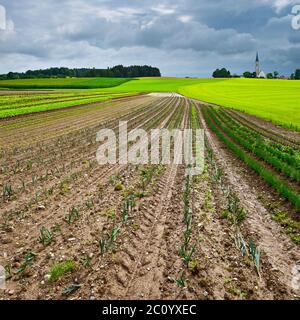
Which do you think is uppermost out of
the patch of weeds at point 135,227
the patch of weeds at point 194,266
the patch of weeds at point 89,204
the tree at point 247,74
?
the tree at point 247,74

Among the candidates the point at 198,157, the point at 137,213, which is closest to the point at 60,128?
the point at 198,157

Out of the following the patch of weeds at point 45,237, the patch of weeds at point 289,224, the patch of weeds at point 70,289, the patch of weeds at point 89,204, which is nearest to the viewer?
the patch of weeds at point 70,289

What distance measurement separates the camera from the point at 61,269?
5441 millimetres

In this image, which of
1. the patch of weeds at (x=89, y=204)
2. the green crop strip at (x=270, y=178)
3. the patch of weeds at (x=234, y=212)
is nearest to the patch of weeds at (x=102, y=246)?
the patch of weeds at (x=89, y=204)

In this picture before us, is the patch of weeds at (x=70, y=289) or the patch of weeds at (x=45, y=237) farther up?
the patch of weeds at (x=45, y=237)

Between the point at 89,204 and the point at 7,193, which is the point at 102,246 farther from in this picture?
the point at 7,193

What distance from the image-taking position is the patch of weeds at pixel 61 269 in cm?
527

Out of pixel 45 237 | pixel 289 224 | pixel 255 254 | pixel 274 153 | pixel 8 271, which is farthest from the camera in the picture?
pixel 274 153

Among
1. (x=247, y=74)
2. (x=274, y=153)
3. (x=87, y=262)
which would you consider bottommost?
(x=87, y=262)

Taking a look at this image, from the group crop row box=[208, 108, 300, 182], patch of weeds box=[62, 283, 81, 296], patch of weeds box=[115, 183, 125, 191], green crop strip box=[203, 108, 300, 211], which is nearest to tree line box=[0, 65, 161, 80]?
crop row box=[208, 108, 300, 182]

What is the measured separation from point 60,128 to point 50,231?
1538cm

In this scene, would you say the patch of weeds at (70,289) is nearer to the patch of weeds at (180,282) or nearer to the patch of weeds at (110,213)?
the patch of weeds at (180,282)

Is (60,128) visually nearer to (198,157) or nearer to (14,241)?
(198,157)

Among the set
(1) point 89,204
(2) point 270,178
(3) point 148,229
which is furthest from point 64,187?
(2) point 270,178
